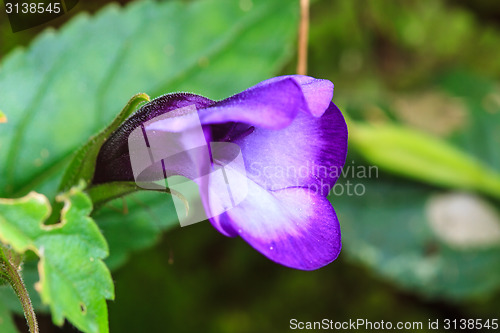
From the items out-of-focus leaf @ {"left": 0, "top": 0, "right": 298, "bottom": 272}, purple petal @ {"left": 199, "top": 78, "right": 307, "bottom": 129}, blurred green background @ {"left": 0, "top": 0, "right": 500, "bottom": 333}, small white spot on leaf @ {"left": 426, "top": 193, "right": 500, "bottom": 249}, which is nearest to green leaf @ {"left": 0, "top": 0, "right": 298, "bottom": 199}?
out-of-focus leaf @ {"left": 0, "top": 0, "right": 298, "bottom": 272}

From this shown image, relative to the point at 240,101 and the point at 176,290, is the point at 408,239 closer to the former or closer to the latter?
the point at 176,290

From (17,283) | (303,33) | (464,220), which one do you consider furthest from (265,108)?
(464,220)

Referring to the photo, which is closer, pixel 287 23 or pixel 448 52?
pixel 287 23

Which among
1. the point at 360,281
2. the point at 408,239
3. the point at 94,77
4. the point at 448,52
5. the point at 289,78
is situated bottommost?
the point at 360,281

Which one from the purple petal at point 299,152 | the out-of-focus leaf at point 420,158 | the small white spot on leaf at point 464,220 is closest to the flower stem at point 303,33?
the out-of-focus leaf at point 420,158

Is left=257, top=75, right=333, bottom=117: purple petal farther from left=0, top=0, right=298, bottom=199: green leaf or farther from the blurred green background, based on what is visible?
the blurred green background

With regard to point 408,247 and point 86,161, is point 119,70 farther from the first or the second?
point 408,247

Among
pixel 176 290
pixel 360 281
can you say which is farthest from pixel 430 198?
pixel 176 290

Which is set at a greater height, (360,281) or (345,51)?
(345,51)
